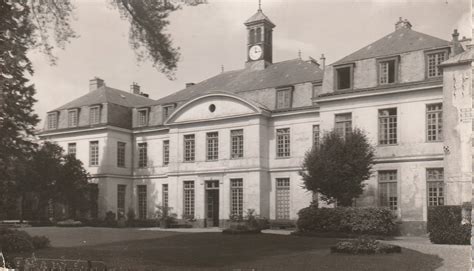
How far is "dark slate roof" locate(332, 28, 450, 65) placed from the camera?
70.9 feet

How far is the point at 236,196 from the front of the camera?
26906mm

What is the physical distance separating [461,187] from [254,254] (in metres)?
7.94

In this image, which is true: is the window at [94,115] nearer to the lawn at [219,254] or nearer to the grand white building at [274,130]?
the grand white building at [274,130]

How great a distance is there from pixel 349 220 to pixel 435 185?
13.5 ft

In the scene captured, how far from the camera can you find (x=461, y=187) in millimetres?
17484

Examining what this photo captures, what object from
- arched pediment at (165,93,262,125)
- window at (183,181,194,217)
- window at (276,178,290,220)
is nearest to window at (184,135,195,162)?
arched pediment at (165,93,262,125)

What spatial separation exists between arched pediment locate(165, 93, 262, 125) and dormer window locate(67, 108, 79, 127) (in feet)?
19.4

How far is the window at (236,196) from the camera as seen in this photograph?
87.6 ft

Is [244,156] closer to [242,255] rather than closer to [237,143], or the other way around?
[237,143]

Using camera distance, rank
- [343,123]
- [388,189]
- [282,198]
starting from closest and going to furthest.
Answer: [388,189] → [343,123] → [282,198]

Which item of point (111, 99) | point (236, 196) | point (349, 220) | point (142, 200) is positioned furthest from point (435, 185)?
point (111, 99)

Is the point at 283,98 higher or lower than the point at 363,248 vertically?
higher

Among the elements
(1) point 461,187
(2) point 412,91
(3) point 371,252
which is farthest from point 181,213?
(3) point 371,252

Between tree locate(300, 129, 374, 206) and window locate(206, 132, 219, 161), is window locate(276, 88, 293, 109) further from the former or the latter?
tree locate(300, 129, 374, 206)
